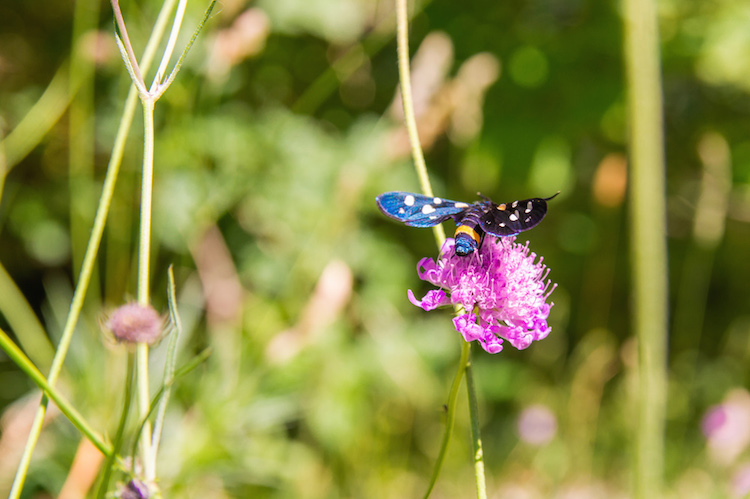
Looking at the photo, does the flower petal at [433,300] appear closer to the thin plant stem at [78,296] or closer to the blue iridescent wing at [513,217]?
the blue iridescent wing at [513,217]

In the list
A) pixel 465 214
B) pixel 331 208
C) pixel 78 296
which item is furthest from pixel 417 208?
pixel 331 208

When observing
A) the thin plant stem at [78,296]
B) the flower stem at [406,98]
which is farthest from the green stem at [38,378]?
the flower stem at [406,98]

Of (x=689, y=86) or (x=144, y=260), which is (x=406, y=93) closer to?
(x=144, y=260)

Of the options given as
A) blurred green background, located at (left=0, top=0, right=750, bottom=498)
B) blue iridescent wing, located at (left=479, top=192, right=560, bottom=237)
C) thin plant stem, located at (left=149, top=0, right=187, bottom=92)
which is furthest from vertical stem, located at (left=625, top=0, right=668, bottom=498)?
blurred green background, located at (left=0, top=0, right=750, bottom=498)

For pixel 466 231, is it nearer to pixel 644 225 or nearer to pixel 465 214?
pixel 465 214

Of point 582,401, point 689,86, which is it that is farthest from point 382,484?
point 689,86
